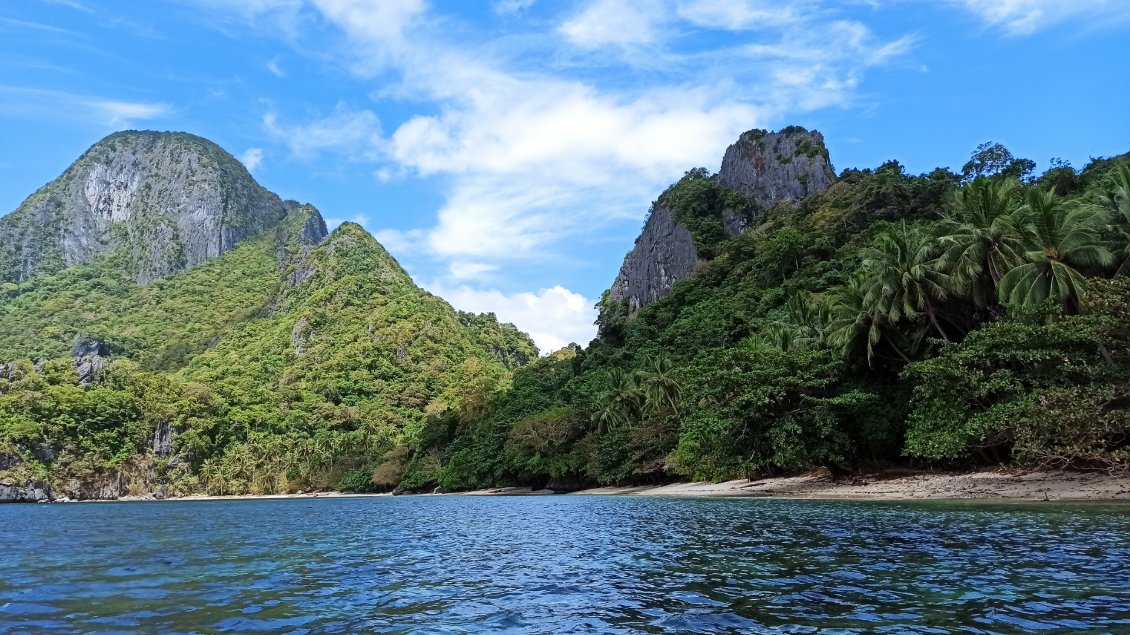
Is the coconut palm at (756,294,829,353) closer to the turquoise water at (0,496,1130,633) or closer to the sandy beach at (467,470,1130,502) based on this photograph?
the sandy beach at (467,470,1130,502)

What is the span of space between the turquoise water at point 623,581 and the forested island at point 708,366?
11372mm

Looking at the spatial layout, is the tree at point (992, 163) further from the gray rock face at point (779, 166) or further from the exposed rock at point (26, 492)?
the exposed rock at point (26, 492)

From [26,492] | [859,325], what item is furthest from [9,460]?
[859,325]

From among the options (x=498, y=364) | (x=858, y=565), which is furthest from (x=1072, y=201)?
(x=498, y=364)

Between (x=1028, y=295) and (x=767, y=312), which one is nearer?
(x=1028, y=295)

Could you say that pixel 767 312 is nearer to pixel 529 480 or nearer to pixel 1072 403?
pixel 529 480

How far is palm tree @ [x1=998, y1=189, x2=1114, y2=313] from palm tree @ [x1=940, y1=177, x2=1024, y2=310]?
0.93 meters

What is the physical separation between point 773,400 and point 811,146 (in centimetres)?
9892

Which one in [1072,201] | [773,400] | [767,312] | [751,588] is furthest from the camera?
[767,312]

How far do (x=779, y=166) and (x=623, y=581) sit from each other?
422 feet

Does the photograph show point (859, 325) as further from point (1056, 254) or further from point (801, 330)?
point (801, 330)

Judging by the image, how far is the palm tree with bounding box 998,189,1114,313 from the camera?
32.2 m

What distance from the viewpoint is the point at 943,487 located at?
33.0m

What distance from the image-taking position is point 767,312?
82500 millimetres
